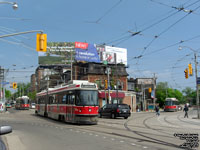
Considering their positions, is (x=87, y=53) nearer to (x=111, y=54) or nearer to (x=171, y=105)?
(x=111, y=54)

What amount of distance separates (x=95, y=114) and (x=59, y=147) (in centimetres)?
885

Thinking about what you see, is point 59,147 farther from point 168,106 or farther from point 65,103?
point 168,106

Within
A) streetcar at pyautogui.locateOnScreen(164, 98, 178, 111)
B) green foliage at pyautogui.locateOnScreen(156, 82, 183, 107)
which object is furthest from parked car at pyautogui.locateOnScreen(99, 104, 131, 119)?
green foliage at pyautogui.locateOnScreen(156, 82, 183, 107)

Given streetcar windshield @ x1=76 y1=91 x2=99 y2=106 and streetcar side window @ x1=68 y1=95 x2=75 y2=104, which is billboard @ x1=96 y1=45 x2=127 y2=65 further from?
streetcar windshield @ x1=76 y1=91 x2=99 y2=106

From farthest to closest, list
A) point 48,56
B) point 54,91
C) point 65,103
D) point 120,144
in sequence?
point 48,56 → point 54,91 → point 65,103 → point 120,144

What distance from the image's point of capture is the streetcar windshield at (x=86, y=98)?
731 inches

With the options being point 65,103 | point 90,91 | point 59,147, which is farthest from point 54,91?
point 59,147

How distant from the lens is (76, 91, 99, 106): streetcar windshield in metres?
18.6

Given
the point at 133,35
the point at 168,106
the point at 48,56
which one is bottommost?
the point at 168,106

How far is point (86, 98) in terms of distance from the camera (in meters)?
18.8

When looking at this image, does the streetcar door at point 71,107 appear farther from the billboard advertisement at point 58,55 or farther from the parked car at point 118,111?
the billboard advertisement at point 58,55

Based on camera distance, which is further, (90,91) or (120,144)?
(90,91)

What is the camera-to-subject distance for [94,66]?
5728cm

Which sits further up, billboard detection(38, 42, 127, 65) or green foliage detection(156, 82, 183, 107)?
billboard detection(38, 42, 127, 65)
